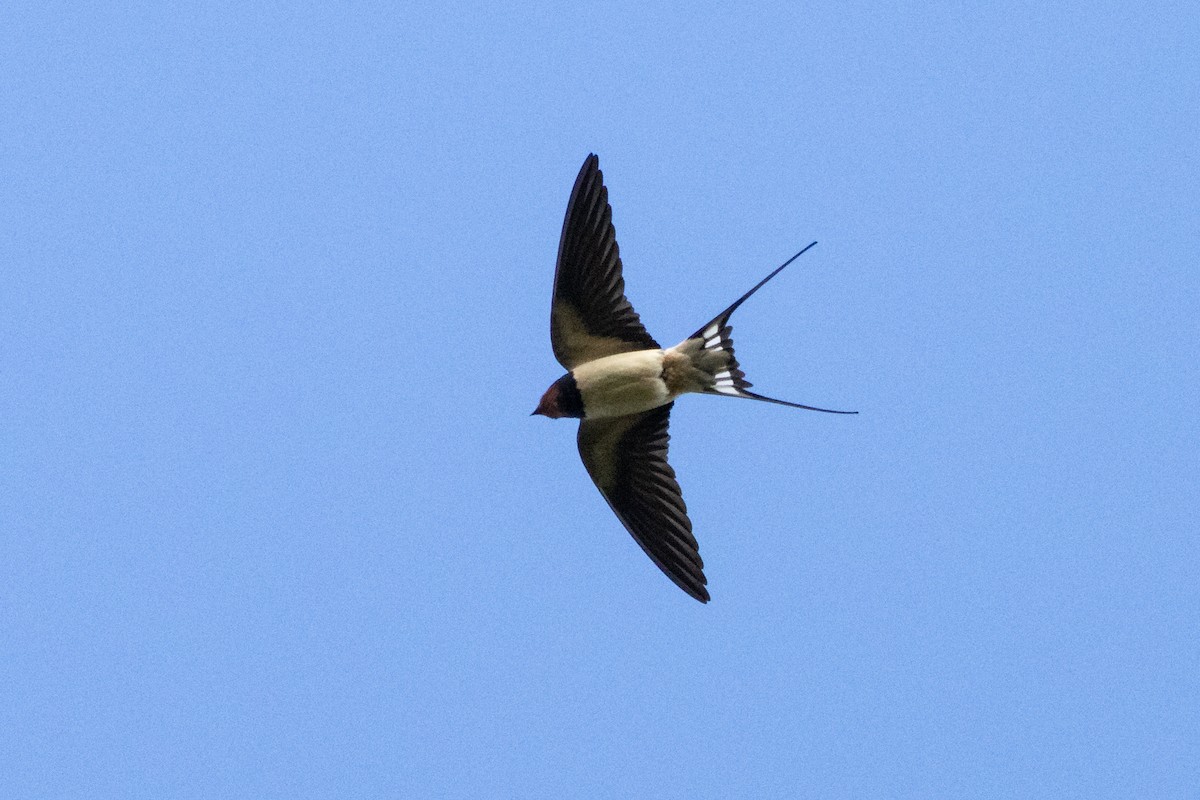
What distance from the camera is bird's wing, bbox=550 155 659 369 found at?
378 cm

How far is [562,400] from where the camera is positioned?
3.81 metres

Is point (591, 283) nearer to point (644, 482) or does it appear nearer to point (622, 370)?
point (622, 370)

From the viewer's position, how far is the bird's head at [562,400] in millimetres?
3803

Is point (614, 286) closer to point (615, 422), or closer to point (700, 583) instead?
point (615, 422)

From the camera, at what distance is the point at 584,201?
3781mm

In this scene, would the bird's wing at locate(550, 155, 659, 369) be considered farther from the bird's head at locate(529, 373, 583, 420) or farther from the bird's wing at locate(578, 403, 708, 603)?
the bird's wing at locate(578, 403, 708, 603)

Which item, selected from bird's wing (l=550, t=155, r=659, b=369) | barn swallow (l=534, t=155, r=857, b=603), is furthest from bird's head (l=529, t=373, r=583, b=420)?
bird's wing (l=550, t=155, r=659, b=369)

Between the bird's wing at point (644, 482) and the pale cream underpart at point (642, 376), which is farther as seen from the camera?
the bird's wing at point (644, 482)

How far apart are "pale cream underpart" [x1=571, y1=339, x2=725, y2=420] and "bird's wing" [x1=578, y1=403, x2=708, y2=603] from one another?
146 mm

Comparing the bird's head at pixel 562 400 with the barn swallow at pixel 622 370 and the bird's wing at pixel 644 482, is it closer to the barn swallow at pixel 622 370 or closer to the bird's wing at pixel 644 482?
the barn swallow at pixel 622 370

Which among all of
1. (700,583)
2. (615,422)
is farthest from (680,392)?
(700,583)

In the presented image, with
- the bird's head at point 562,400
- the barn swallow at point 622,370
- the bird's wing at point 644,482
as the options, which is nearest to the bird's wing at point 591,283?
the barn swallow at point 622,370

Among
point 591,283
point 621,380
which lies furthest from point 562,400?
point 591,283

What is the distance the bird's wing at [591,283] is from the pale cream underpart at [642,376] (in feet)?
0.24
